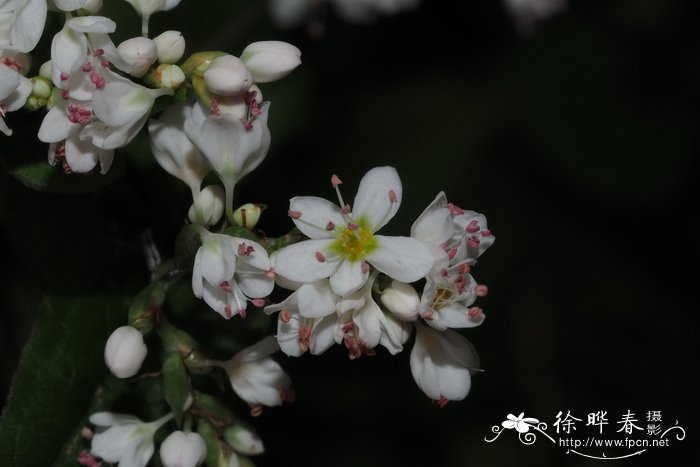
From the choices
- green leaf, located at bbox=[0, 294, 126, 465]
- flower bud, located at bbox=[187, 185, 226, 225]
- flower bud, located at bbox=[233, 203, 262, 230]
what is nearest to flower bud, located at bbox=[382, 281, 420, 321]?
flower bud, located at bbox=[233, 203, 262, 230]

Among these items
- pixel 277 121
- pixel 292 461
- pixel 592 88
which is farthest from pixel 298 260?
pixel 592 88

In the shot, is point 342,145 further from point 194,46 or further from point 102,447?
point 102,447

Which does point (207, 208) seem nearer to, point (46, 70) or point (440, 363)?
point (46, 70)

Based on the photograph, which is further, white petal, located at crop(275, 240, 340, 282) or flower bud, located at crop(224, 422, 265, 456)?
flower bud, located at crop(224, 422, 265, 456)

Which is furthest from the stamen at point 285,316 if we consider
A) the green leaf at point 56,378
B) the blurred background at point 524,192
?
the blurred background at point 524,192

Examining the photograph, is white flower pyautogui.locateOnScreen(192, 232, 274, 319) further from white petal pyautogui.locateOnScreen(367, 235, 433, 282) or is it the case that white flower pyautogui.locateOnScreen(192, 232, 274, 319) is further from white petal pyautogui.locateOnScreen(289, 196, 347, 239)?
white petal pyautogui.locateOnScreen(367, 235, 433, 282)

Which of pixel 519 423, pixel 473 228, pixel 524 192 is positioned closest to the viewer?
pixel 473 228

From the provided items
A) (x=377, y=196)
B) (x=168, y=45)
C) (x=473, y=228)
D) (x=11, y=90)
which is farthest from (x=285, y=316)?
(x=11, y=90)
